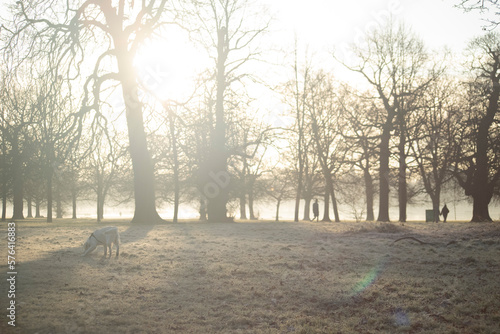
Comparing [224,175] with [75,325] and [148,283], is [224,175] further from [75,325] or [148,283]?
[75,325]

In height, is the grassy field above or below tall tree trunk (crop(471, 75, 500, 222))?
below

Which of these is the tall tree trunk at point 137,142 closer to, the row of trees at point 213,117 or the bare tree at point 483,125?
the row of trees at point 213,117

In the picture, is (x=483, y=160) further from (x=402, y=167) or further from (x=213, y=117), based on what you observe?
(x=213, y=117)

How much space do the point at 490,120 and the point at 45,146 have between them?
2509 centimetres

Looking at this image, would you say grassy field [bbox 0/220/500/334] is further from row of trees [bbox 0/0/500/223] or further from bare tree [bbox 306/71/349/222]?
bare tree [bbox 306/71/349/222]

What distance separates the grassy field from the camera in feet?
18.9

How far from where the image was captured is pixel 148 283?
25.7 ft

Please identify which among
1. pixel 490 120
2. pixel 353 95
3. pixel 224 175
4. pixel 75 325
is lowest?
pixel 75 325

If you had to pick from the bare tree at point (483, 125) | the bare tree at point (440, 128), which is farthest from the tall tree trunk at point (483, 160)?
the bare tree at point (440, 128)

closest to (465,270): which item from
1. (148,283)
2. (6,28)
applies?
(148,283)

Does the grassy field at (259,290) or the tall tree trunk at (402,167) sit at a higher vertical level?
the tall tree trunk at (402,167)

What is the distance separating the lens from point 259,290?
7.43m

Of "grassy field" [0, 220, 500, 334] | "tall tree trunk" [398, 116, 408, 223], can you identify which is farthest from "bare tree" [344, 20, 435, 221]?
"grassy field" [0, 220, 500, 334]

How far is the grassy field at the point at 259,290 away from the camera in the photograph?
577cm
